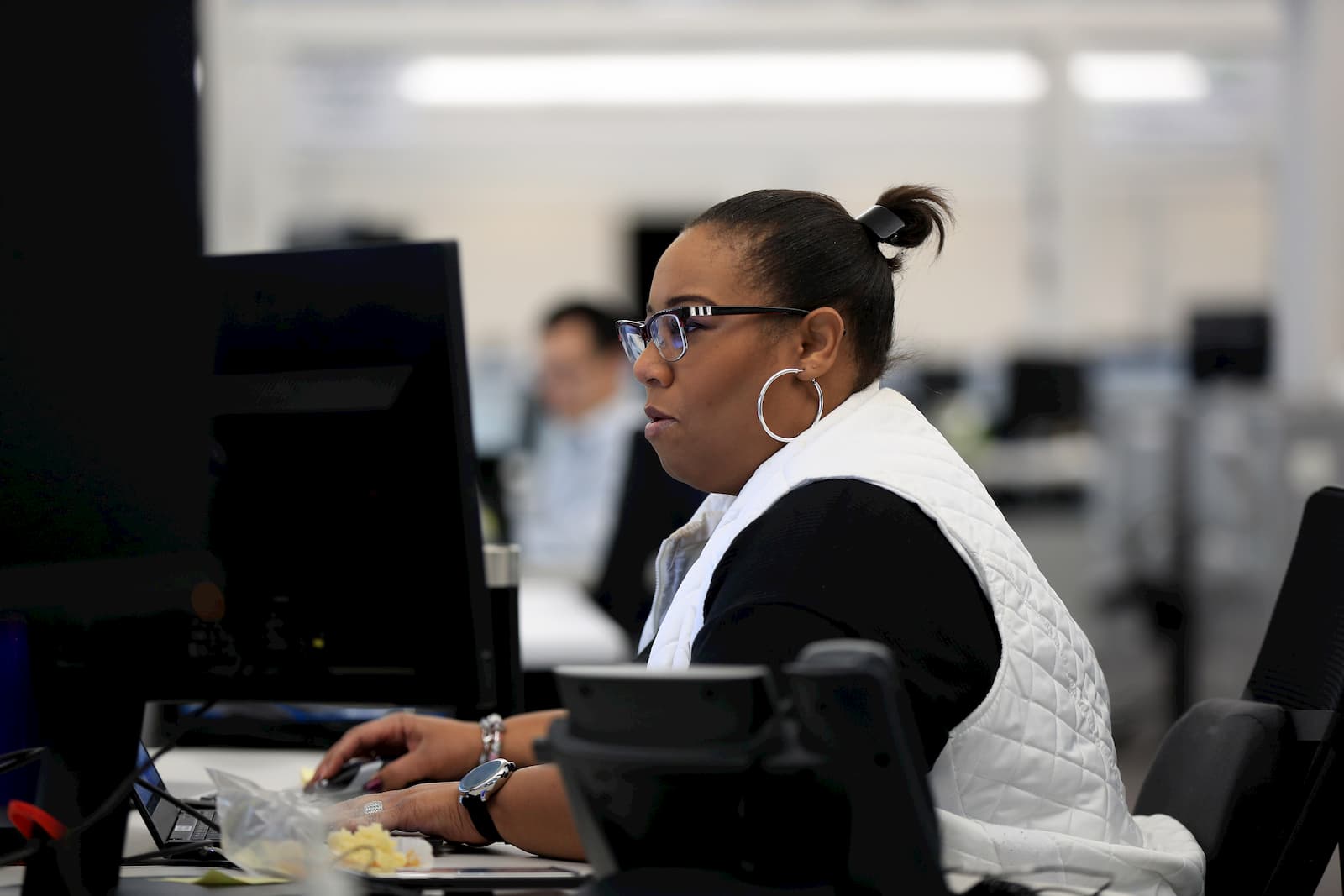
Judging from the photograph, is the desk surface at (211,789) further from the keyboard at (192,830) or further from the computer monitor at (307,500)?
the computer monitor at (307,500)

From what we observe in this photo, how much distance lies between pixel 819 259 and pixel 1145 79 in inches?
337

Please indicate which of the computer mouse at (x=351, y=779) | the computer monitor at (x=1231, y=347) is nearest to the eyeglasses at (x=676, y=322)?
the computer mouse at (x=351, y=779)

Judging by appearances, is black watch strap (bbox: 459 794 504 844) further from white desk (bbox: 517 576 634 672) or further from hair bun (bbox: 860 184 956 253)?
white desk (bbox: 517 576 634 672)

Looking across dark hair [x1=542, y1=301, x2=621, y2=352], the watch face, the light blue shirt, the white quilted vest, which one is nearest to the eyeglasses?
→ the white quilted vest

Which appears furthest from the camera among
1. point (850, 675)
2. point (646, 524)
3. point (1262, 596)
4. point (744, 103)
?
point (744, 103)

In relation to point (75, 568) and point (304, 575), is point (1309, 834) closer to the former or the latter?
point (304, 575)

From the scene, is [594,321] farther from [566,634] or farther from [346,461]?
[346,461]

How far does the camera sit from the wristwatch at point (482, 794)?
1.17 metres

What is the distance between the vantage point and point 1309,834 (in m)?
1.19

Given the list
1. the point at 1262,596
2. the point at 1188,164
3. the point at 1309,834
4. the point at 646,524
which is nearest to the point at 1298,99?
the point at 1262,596

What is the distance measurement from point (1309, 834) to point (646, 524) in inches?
85.0

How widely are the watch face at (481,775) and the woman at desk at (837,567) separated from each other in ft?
0.05

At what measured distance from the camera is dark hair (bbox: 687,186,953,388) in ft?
4.15

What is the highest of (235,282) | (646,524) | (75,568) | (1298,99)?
(1298,99)
